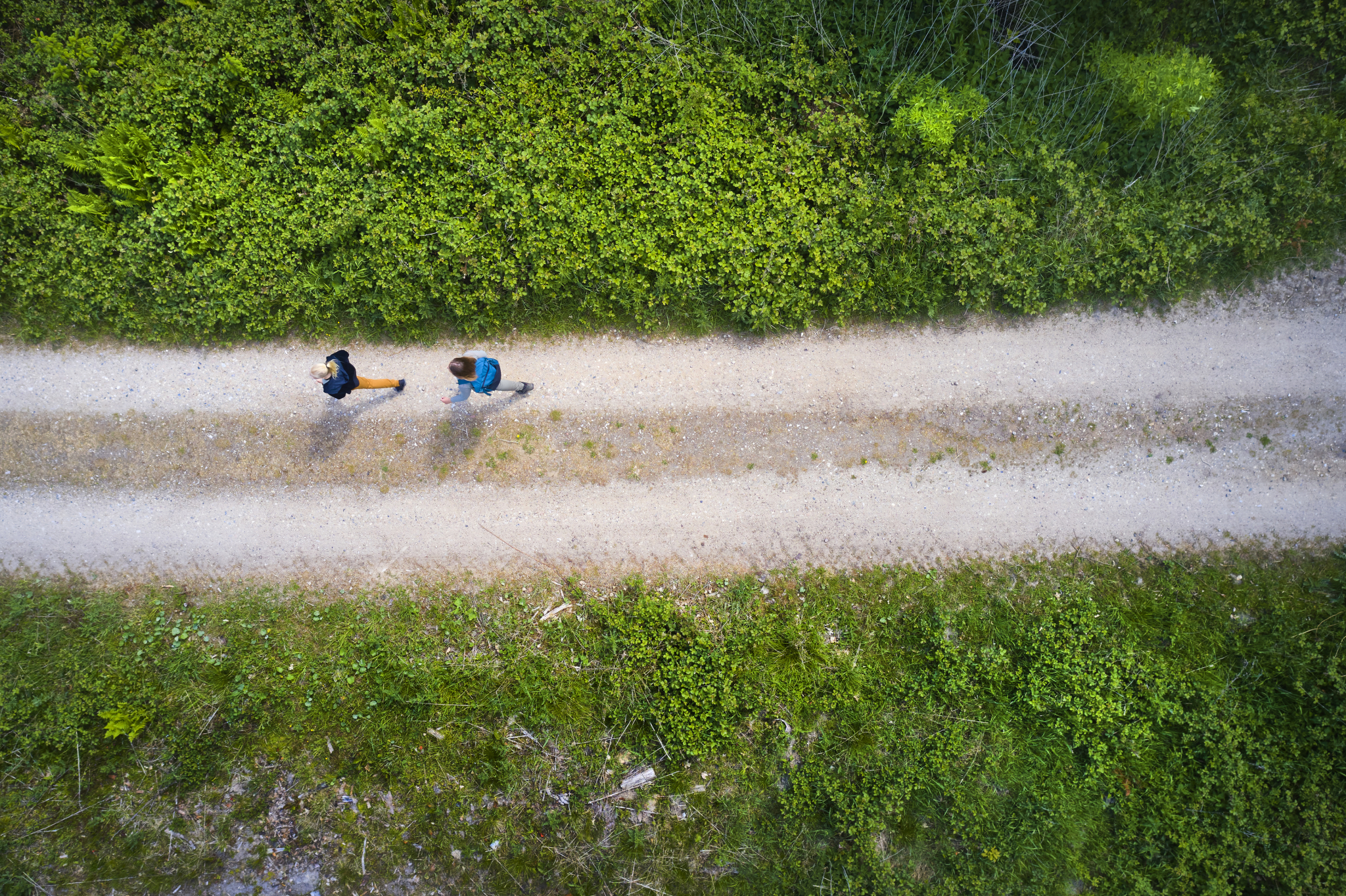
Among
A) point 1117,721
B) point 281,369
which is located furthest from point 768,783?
point 281,369

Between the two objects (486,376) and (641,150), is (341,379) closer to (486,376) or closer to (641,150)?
(486,376)

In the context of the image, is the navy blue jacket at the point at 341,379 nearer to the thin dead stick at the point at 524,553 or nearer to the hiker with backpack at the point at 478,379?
the hiker with backpack at the point at 478,379

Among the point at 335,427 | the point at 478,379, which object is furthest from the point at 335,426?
the point at 478,379

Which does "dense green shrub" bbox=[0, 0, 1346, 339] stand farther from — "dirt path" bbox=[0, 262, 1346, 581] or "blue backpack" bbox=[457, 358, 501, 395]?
"blue backpack" bbox=[457, 358, 501, 395]

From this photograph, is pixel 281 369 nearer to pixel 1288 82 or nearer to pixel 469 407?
pixel 469 407

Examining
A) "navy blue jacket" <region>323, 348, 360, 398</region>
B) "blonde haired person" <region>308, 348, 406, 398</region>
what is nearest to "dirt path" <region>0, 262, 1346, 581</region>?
"blonde haired person" <region>308, 348, 406, 398</region>

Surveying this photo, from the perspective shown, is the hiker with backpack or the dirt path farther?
the dirt path

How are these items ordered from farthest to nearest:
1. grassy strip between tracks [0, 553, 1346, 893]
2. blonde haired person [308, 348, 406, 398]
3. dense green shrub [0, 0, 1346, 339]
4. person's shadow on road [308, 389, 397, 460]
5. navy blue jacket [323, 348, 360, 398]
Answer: person's shadow on road [308, 389, 397, 460], dense green shrub [0, 0, 1346, 339], grassy strip between tracks [0, 553, 1346, 893], navy blue jacket [323, 348, 360, 398], blonde haired person [308, 348, 406, 398]
